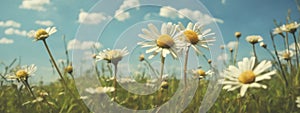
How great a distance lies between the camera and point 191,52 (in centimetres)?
177

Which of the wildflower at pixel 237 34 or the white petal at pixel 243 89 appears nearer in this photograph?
the white petal at pixel 243 89

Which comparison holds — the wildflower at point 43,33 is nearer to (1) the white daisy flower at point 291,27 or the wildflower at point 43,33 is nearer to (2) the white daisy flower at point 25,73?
(2) the white daisy flower at point 25,73

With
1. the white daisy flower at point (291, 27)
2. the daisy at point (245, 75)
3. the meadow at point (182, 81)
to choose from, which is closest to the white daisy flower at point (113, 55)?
the meadow at point (182, 81)

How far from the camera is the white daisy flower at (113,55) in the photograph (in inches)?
76.1

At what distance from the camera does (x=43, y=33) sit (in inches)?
74.8

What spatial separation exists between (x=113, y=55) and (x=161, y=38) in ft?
1.30

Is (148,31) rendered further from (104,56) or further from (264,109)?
(264,109)

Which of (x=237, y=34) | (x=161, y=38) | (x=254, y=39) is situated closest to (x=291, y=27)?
(x=254, y=39)

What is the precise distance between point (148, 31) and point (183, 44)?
0.18 m

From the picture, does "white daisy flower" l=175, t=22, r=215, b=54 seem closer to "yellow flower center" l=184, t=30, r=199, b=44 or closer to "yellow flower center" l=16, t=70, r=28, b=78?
"yellow flower center" l=184, t=30, r=199, b=44

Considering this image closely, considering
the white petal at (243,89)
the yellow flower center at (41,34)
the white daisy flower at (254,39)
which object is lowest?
the white petal at (243,89)

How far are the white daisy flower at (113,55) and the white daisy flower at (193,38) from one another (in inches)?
15.7

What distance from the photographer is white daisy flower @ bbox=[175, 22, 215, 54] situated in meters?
1.65

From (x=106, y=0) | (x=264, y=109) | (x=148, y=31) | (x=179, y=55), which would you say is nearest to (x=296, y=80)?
(x=264, y=109)
